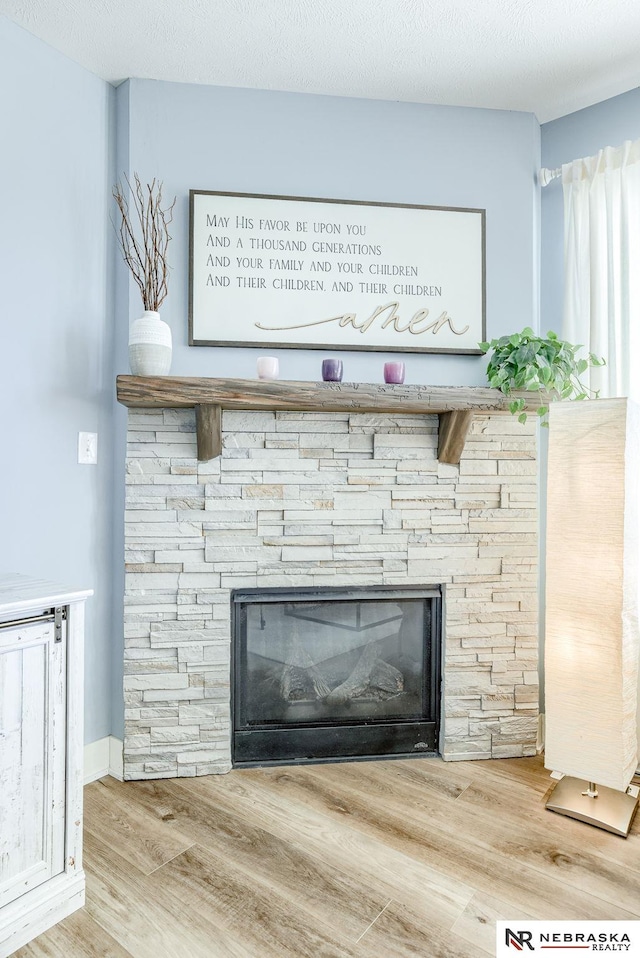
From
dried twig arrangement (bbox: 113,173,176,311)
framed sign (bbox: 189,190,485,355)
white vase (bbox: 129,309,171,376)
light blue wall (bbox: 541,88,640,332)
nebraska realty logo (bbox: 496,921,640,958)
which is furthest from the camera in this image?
light blue wall (bbox: 541,88,640,332)

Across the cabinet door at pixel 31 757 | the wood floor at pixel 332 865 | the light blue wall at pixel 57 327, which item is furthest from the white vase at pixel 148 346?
the wood floor at pixel 332 865

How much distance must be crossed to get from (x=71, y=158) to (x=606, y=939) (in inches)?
110

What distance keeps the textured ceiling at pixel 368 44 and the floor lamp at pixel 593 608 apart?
1226 mm

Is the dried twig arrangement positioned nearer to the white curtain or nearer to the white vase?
the white vase

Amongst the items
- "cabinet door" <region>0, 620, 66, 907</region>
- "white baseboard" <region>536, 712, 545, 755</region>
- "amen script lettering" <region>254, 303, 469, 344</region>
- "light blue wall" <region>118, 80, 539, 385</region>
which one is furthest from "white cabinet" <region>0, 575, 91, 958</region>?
"white baseboard" <region>536, 712, 545, 755</region>

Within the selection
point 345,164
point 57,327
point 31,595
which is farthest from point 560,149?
point 31,595

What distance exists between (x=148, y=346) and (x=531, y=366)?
1291 millimetres

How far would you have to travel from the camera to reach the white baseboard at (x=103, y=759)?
6.83ft

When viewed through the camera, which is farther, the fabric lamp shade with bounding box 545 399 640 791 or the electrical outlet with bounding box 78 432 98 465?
the electrical outlet with bounding box 78 432 98 465

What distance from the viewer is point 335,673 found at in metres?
2.26

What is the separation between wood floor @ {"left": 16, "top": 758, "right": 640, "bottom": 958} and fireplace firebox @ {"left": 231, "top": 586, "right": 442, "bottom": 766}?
10 centimetres

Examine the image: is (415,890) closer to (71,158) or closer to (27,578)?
(27,578)

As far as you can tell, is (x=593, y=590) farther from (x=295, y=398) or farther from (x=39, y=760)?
(x=39, y=760)

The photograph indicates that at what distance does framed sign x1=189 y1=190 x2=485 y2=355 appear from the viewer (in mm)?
2109
